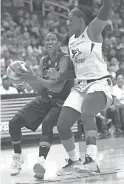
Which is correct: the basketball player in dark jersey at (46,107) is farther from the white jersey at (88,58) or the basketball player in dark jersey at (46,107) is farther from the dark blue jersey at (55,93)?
the white jersey at (88,58)

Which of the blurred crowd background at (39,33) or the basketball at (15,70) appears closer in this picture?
the basketball at (15,70)

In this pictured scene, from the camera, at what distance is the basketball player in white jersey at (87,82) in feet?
16.0

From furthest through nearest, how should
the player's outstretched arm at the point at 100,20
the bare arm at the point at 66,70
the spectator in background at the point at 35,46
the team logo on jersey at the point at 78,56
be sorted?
the spectator in background at the point at 35,46
the bare arm at the point at 66,70
the team logo on jersey at the point at 78,56
the player's outstretched arm at the point at 100,20

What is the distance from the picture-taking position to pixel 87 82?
508 cm

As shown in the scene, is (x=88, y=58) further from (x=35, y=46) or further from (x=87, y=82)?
(x=35, y=46)

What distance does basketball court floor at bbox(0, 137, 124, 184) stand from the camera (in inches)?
188

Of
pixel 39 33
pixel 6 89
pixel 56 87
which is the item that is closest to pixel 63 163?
pixel 56 87

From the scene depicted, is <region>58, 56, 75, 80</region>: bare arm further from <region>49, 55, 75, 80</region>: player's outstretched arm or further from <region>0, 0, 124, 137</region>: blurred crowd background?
<region>0, 0, 124, 137</region>: blurred crowd background

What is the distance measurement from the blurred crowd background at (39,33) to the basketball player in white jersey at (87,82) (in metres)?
4.84

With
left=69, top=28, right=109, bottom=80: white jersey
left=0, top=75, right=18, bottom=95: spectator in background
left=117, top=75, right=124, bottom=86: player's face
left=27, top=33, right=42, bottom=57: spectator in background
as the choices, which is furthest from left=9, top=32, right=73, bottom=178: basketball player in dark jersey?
left=27, top=33, right=42, bottom=57: spectator in background

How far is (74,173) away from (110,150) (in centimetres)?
246

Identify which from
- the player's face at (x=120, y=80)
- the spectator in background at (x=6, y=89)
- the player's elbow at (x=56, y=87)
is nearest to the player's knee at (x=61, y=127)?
the player's elbow at (x=56, y=87)

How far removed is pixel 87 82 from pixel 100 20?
72 cm

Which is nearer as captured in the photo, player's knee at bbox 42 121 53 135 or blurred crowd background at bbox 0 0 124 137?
player's knee at bbox 42 121 53 135
